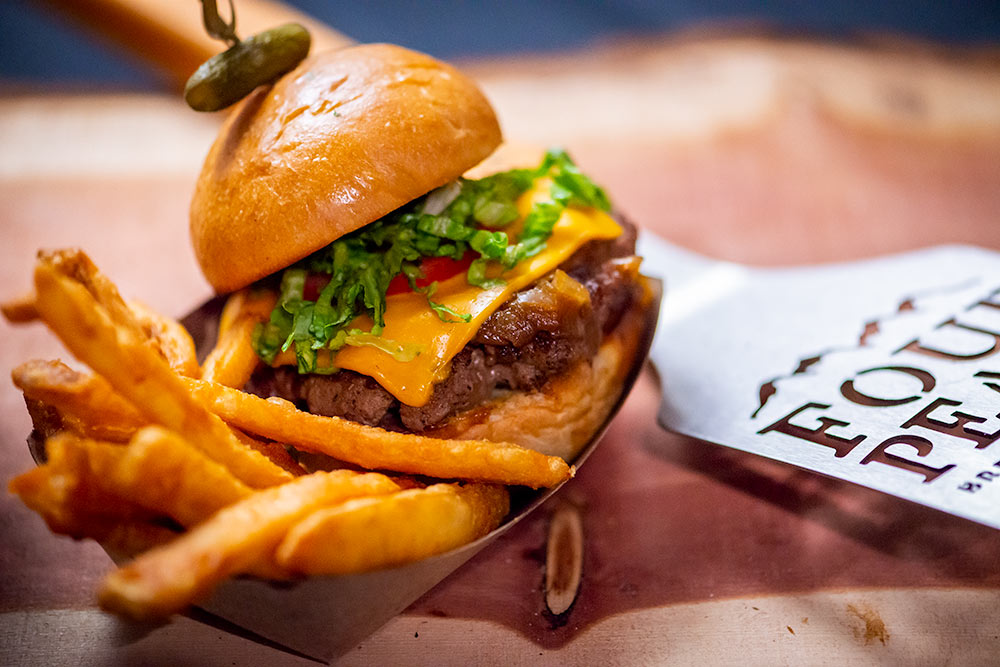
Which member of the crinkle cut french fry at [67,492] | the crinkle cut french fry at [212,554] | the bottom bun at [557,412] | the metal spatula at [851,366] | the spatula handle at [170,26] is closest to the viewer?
the crinkle cut french fry at [212,554]

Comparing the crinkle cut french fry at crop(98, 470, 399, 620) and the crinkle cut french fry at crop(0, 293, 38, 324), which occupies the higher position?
the crinkle cut french fry at crop(0, 293, 38, 324)

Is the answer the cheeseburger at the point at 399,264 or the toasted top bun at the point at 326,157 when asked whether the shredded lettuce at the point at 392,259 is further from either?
the toasted top bun at the point at 326,157

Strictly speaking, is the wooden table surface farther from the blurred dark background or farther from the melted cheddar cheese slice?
the melted cheddar cheese slice

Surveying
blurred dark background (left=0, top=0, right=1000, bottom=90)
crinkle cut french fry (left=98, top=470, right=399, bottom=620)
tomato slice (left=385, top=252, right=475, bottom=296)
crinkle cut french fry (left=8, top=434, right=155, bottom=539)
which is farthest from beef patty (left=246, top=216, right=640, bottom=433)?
blurred dark background (left=0, top=0, right=1000, bottom=90)

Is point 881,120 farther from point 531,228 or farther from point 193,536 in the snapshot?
point 193,536

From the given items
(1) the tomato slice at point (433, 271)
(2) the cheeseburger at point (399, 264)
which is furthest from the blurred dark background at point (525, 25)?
(1) the tomato slice at point (433, 271)

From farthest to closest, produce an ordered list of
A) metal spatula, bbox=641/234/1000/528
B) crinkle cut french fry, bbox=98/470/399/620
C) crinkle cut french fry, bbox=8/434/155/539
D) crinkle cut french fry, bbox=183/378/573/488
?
metal spatula, bbox=641/234/1000/528 → crinkle cut french fry, bbox=183/378/573/488 → crinkle cut french fry, bbox=8/434/155/539 → crinkle cut french fry, bbox=98/470/399/620

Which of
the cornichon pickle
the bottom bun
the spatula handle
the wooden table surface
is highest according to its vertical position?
the cornichon pickle

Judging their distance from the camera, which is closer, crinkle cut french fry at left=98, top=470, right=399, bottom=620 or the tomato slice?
crinkle cut french fry at left=98, top=470, right=399, bottom=620
